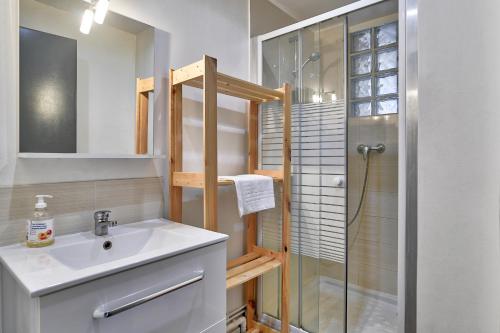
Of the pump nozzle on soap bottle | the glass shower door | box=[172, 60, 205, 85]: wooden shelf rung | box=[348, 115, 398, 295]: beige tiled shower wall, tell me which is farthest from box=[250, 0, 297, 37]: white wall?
the pump nozzle on soap bottle

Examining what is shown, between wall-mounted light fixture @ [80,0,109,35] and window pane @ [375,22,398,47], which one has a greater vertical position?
window pane @ [375,22,398,47]

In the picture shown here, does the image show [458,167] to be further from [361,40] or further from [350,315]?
[350,315]

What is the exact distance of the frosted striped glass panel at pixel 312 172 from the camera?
1.52m

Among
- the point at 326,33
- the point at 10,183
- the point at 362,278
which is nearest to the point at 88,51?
the point at 10,183

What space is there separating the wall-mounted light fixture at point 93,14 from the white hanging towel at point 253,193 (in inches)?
34.5

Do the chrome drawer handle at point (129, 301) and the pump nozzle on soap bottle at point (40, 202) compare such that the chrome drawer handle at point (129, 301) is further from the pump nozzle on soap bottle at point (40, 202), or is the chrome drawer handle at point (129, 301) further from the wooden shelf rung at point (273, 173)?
the wooden shelf rung at point (273, 173)

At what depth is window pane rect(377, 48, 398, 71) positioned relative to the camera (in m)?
1.48

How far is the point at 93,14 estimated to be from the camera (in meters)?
1.07

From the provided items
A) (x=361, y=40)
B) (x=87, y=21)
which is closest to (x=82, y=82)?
(x=87, y=21)

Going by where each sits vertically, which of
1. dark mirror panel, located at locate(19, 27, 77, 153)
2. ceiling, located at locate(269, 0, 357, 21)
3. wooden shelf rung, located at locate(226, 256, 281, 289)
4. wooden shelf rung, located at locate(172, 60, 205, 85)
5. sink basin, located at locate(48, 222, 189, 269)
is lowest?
wooden shelf rung, located at locate(226, 256, 281, 289)

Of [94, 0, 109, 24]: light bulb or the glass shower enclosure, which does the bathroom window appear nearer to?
the glass shower enclosure

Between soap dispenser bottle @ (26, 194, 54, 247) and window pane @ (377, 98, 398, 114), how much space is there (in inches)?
63.6

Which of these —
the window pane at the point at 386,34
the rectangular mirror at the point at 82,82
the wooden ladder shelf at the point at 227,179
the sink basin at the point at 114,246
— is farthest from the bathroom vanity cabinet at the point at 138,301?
the window pane at the point at 386,34

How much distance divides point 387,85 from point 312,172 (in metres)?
0.63
